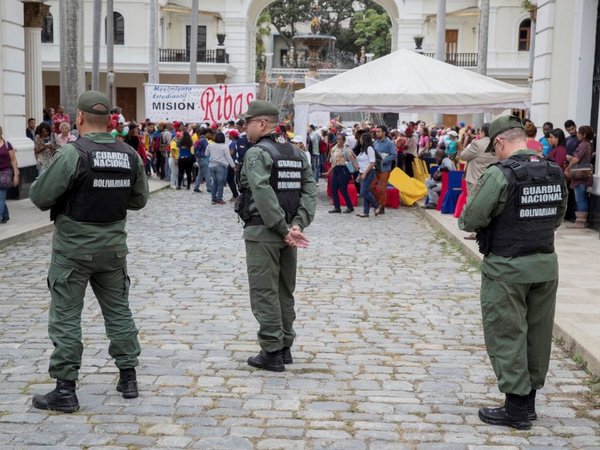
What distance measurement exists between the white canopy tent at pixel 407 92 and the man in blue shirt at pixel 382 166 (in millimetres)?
1579

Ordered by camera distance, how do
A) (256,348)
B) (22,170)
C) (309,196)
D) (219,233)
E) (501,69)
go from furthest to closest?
(501,69) < (22,170) < (219,233) < (256,348) < (309,196)

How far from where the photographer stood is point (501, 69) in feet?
157

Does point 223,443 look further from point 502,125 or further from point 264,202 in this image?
point 502,125

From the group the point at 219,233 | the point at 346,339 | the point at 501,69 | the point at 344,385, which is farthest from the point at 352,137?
the point at 501,69

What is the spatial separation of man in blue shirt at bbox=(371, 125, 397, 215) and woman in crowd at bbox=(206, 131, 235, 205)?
3291mm

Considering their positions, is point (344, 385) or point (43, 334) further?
point (43, 334)

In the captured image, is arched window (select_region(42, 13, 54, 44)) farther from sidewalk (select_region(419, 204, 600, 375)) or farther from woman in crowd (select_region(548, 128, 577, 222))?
woman in crowd (select_region(548, 128, 577, 222))

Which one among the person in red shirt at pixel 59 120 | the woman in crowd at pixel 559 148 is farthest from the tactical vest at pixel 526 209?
the person in red shirt at pixel 59 120

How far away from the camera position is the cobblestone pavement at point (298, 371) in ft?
16.5

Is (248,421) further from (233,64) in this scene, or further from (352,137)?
(233,64)

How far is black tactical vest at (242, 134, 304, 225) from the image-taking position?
6.25 m

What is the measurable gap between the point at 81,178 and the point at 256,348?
7.58 feet

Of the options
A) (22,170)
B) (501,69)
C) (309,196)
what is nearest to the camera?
(309,196)

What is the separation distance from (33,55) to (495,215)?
54.3 ft
